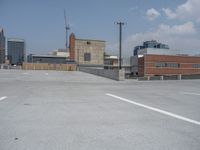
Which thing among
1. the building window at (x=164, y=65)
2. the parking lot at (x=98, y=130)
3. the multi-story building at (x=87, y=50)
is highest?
the multi-story building at (x=87, y=50)

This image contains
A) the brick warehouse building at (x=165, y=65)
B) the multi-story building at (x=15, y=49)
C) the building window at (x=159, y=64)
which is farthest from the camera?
the multi-story building at (x=15, y=49)

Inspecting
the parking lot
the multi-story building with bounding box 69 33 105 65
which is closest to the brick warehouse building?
the multi-story building with bounding box 69 33 105 65

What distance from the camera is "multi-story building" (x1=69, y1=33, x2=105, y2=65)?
479 feet

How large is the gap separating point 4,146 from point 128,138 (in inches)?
100

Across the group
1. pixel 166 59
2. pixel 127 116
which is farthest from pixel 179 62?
pixel 127 116

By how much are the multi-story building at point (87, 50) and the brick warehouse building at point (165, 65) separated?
163ft

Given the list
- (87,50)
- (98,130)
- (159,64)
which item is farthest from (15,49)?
(98,130)

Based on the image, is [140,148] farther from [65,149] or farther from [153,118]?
[153,118]

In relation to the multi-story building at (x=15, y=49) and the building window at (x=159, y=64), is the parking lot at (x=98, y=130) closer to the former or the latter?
the building window at (x=159, y=64)

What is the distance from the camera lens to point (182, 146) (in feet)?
17.0

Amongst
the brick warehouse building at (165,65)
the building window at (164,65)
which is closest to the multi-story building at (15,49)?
the brick warehouse building at (165,65)

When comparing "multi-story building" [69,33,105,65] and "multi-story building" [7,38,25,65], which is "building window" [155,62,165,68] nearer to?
"multi-story building" [69,33,105,65]

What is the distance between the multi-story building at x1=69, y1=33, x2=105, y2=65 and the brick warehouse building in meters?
49.6

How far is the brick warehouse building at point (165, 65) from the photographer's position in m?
98.3
